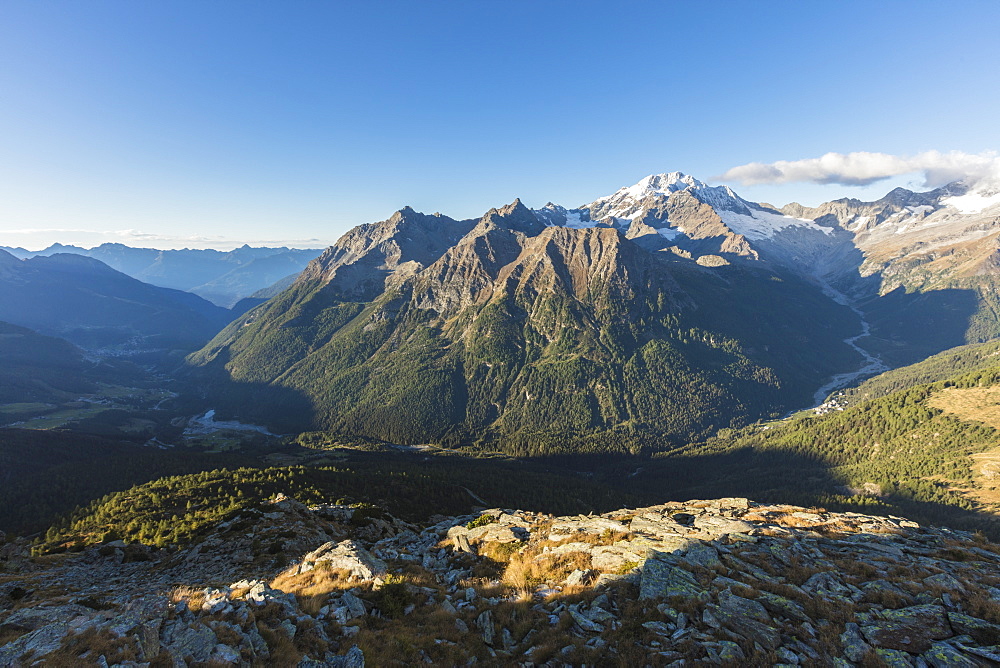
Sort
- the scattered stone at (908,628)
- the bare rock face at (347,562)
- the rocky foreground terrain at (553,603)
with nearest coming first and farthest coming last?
the rocky foreground terrain at (553,603) → the scattered stone at (908,628) → the bare rock face at (347,562)

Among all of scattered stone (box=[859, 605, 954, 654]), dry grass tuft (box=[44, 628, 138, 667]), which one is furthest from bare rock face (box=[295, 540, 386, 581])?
scattered stone (box=[859, 605, 954, 654])

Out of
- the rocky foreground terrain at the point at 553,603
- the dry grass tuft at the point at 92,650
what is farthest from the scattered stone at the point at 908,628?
the dry grass tuft at the point at 92,650

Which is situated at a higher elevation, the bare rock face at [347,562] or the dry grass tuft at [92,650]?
the dry grass tuft at [92,650]

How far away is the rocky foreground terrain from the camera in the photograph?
64.4 feet

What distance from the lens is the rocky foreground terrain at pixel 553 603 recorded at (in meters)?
19.6

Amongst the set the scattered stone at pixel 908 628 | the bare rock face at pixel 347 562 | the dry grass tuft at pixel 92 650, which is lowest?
the bare rock face at pixel 347 562

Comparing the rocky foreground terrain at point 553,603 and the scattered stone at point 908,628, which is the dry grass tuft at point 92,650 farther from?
the scattered stone at point 908,628

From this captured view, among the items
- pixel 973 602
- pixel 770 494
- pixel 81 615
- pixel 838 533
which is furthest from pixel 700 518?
pixel 770 494

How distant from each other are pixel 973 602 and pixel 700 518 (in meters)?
30.4

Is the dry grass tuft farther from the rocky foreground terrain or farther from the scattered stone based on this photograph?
the scattered stone

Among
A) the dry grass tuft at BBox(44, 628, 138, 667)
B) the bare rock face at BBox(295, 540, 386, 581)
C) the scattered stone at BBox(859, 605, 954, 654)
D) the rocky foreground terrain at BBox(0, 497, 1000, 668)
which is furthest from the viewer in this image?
the bare rock face at BBox(295, 540, 386, 581)

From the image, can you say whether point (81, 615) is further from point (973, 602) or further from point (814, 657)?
point (973, 602)

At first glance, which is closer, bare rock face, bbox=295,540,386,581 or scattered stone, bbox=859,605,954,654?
scattered stone, bbox=859,605,954,654

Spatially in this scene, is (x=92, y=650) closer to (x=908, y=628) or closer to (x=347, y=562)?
(x=347, y=562)
